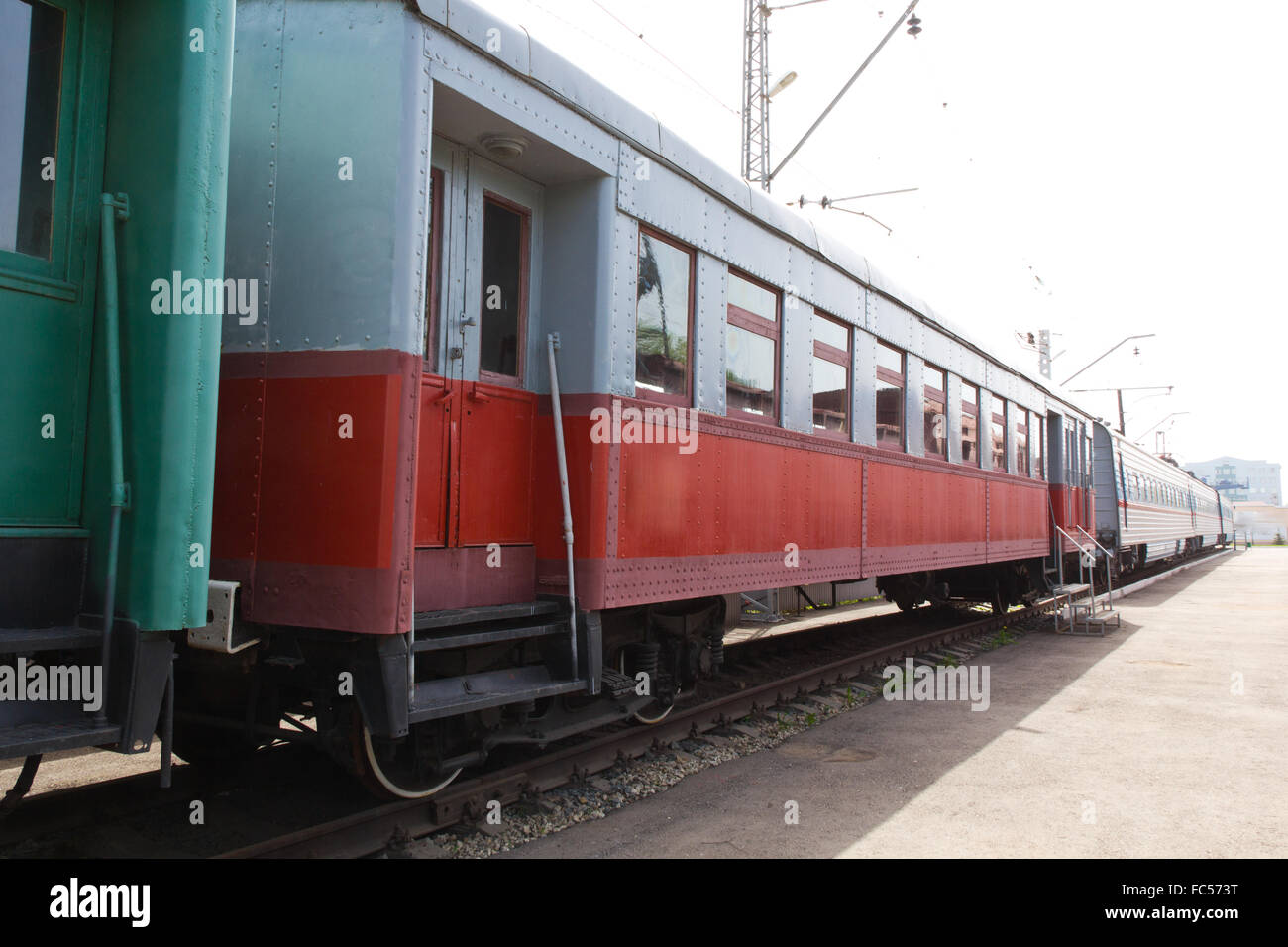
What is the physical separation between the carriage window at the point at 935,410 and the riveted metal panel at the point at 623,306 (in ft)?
16.7

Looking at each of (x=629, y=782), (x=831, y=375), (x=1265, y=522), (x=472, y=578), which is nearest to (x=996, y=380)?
(x=831, y=375)

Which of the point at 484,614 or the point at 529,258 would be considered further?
the point at 529,258

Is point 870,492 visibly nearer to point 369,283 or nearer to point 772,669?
point 772,669

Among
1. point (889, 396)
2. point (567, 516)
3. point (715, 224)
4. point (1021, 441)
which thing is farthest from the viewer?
point (1021, 441)

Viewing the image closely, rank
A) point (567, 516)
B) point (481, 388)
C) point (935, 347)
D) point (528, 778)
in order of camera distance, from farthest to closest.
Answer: point (935, 347) → point (528, 778) → point (567, 516) → point (481, 388)

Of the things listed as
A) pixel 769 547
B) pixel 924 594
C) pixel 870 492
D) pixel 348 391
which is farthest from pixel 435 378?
pixel 924 594

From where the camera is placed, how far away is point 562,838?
4352 mm

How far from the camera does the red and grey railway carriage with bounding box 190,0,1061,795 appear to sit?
3797mm

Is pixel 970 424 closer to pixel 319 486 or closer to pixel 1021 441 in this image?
pixel 1021 441

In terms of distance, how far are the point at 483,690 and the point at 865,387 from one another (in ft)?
16.0

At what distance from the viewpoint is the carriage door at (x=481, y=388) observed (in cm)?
428

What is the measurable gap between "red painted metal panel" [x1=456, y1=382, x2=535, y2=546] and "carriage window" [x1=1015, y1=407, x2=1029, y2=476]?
9.73 m

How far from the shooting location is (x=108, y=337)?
9.91 feet

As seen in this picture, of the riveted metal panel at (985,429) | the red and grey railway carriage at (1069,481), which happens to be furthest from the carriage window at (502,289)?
the red and grey railway carriage at (1069,481)
